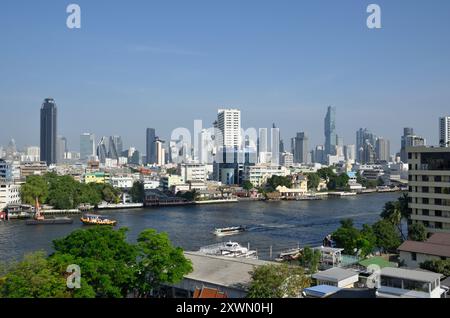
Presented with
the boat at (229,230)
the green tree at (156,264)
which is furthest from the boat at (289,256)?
the green tree at (156,264)

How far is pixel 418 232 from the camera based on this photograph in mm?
8586

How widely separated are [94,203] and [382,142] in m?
45.6

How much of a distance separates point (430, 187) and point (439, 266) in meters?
3.45

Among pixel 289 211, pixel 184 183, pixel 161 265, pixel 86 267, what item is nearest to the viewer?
pixel 86 267

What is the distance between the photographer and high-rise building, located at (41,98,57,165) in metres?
50.5

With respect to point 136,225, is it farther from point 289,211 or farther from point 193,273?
point 193,273

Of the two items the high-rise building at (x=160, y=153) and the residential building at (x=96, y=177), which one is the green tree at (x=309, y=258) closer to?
the residential building at (x=96, y=177)

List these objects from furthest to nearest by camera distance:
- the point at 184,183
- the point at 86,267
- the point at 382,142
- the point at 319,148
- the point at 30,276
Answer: the point at 319,148
the point at 382,142
the point at 184,183
the point at 86,267
the point at 30,276

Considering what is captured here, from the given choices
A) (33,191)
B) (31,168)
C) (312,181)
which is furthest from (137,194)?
(31,168)

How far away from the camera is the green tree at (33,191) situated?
18453 millimetres

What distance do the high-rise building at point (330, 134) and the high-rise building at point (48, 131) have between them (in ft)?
97.2

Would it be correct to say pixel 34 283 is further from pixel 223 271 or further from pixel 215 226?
pixel 215 226
